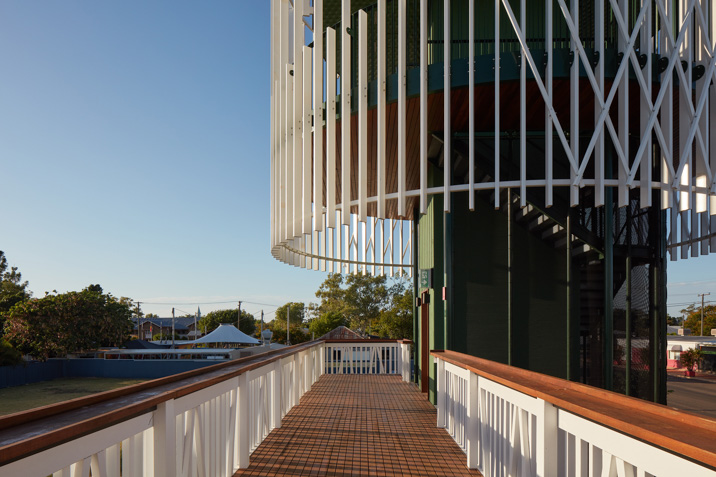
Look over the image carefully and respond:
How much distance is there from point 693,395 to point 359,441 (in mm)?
→ 20111

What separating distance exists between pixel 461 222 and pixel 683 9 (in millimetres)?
4827

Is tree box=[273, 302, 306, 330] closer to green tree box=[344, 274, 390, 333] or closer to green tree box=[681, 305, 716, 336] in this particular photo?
green tree box=[344, 274, 390, 333]

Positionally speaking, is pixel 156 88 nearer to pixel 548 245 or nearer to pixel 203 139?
pixel 203 139

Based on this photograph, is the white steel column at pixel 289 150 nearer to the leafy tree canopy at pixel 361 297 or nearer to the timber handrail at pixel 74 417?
the timber handrail at pixel 74 417

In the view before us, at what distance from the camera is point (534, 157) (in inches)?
402

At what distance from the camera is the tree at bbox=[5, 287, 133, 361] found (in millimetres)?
43281

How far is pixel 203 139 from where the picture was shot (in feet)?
141

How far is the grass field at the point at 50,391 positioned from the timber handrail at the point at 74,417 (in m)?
28.9

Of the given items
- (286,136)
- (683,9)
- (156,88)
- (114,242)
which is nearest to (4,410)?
(156,88)

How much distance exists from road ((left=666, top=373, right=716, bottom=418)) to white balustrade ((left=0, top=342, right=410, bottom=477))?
12456 millimetres

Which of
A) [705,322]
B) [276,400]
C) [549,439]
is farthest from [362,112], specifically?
[705,322]

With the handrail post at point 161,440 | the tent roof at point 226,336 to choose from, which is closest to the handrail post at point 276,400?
the handrail post at point 161,440

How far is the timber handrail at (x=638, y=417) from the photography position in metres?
1.94

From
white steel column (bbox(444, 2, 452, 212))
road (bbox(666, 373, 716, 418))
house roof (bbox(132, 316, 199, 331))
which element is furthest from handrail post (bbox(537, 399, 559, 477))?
house roof (bbox(132, 316, 199, 331))
